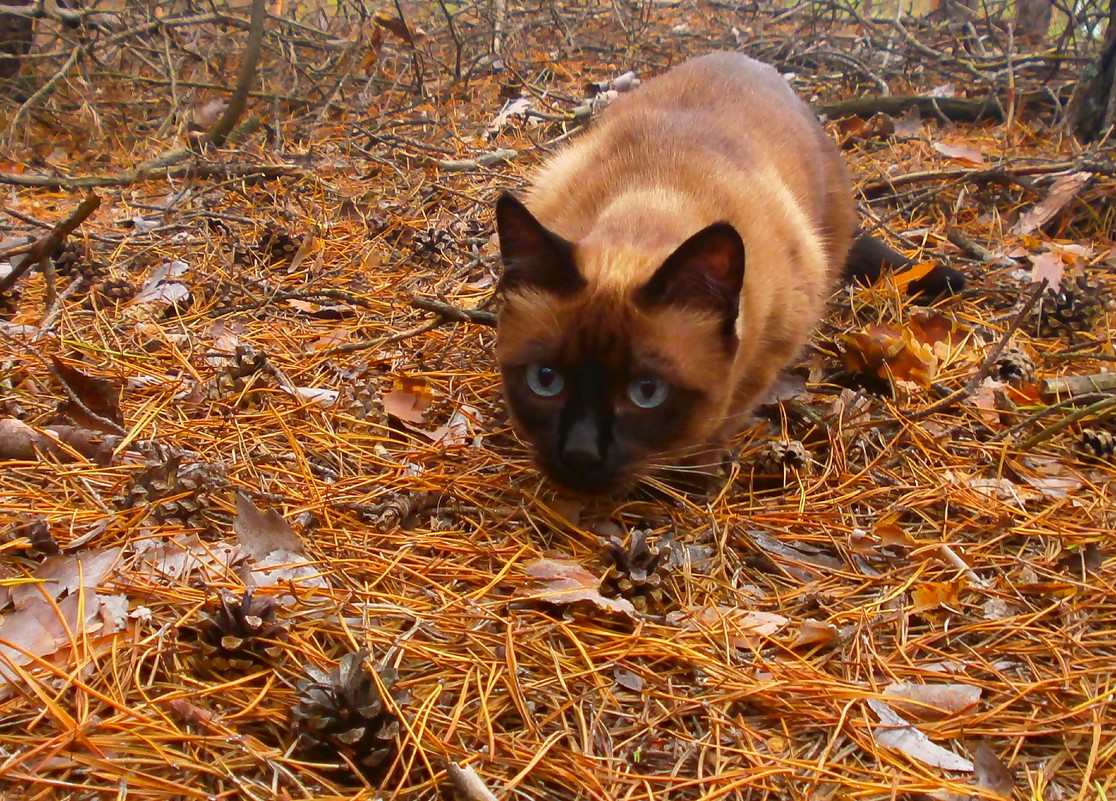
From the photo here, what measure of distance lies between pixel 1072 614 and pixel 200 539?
2.15 metres

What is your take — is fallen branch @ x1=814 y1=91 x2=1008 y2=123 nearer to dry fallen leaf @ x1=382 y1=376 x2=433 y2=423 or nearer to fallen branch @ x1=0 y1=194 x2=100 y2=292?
dry fallen leaf @ x1=382 y1=376 x2=433 y2=423

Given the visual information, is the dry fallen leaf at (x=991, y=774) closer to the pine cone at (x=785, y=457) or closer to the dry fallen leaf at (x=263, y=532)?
the pine cone at (x=785, y=457)

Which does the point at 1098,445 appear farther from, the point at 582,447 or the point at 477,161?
the point at 477,161

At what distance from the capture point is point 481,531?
7.07 ft

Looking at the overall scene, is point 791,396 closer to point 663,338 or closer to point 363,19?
point 663,338

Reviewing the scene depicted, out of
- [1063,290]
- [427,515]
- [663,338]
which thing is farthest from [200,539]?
[1063,290]

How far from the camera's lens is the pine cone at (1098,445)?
8.20ft

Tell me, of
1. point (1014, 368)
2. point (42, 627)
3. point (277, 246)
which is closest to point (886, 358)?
point (1014, 368)

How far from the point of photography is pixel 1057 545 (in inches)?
84.0

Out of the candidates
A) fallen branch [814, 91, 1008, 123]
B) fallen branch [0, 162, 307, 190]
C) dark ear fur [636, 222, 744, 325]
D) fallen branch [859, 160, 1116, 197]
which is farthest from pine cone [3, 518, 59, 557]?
fallen branch [814, 91, 1008, 123]

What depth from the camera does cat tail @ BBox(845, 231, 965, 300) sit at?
353 centimetres

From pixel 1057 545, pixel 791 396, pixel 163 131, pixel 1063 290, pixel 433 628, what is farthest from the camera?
pixel 163 131

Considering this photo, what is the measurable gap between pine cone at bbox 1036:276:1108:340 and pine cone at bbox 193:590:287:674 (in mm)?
3176

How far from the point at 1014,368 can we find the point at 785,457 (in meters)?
1.10
